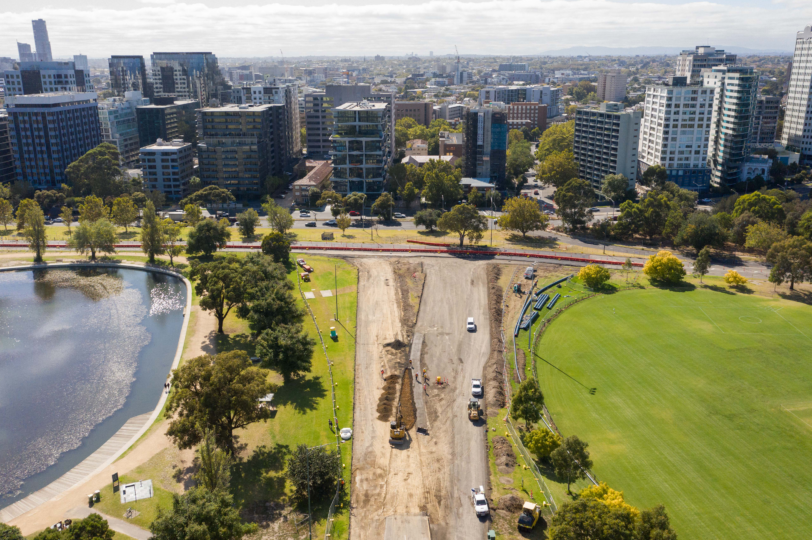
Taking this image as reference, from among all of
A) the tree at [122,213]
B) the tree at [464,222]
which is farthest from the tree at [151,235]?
the tree at [464,222]

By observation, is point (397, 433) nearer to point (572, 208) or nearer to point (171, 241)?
point (171, 241)

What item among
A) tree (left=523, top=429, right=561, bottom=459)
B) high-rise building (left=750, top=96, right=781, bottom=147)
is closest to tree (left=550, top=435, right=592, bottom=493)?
tree (left=523, top=429, right=561, bottom=459)

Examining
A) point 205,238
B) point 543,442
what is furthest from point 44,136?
point 543,442

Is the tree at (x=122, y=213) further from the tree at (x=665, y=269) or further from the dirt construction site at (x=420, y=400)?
the tree at (x=665, y=269)

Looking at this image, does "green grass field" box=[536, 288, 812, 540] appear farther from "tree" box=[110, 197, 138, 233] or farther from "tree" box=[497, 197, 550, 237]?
"tree" box=[110, 197, 138, 233]

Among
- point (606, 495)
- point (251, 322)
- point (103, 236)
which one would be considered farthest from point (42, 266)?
point (606, 495)

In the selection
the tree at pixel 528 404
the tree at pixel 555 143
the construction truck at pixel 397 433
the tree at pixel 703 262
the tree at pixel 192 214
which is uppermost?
the tree at pixel 555 143
